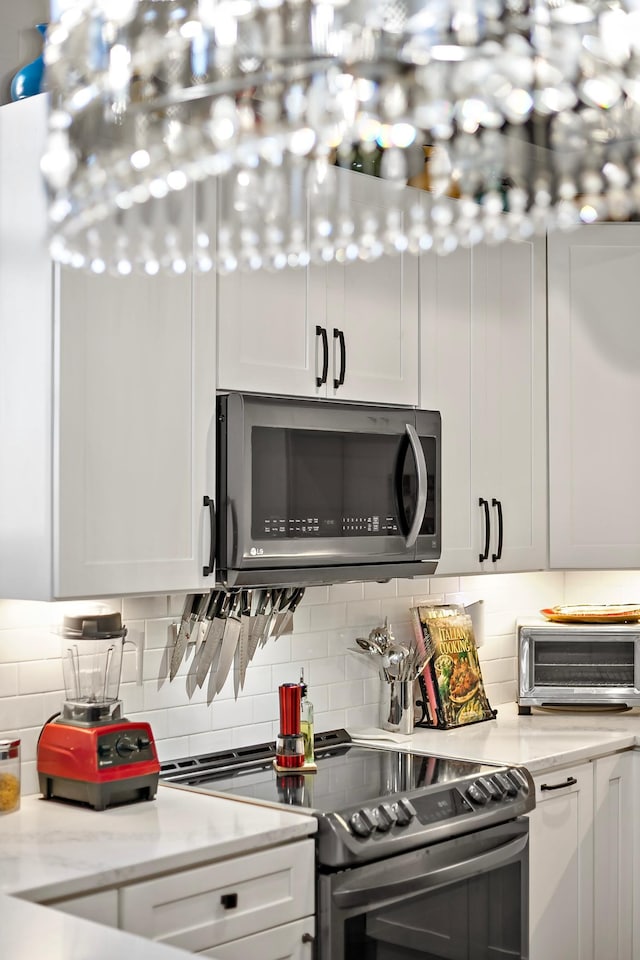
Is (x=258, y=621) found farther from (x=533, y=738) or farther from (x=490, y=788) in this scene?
(x=533, y=738)

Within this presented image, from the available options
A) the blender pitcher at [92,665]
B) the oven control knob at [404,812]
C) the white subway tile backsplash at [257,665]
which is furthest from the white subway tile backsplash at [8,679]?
the oven control knob at [404,812]

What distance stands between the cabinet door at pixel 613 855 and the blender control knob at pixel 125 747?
1.52 m

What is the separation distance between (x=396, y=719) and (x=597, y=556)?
2.88 feet

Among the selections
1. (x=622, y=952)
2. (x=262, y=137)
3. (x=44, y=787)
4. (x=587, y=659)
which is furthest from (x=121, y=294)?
(x=622, y=952)

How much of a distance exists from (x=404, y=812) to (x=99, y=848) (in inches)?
29.6

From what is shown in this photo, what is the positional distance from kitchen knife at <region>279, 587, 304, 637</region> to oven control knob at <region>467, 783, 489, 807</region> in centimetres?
73

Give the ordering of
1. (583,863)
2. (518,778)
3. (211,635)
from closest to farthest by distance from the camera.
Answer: (518,778) < (211,635) < (583,863)

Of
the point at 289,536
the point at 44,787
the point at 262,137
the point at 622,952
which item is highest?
the point at 262,137

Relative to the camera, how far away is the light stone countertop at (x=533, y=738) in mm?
3170

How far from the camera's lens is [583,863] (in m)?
3.32

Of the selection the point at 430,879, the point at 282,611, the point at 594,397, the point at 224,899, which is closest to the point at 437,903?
the point at 430,879

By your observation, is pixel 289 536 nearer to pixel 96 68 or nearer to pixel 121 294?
pixel 121 294

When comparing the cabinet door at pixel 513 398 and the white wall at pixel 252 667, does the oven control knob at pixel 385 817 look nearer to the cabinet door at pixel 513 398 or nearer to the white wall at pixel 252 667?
the white wall at pixel 252 667

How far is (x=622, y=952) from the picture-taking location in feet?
11.3
